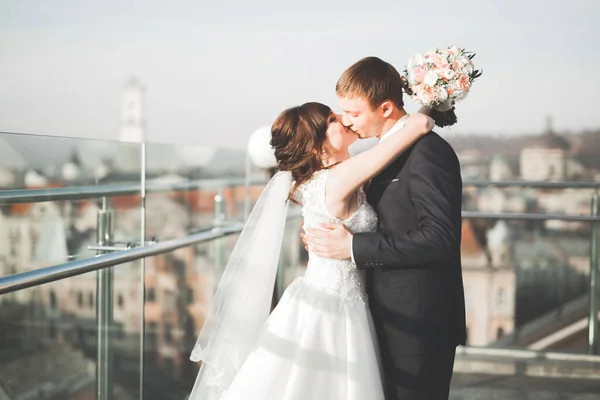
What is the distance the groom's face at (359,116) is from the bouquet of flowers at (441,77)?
4.5 inches

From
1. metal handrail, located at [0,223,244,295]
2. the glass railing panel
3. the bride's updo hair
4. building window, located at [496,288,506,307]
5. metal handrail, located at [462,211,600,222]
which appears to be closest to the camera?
metal handrail, located at [0,223,244,295]

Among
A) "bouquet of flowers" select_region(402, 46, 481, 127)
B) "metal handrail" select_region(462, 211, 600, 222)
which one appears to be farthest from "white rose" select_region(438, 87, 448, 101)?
"metal handrail" select_region(462, 211, 600, 222)

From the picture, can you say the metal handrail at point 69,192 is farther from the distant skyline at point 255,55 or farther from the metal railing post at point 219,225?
the distant skyline at point 255,55

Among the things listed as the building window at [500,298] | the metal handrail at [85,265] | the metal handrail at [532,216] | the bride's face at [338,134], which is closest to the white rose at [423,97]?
the bride's face at [338,134]

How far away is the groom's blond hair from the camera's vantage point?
1793mm

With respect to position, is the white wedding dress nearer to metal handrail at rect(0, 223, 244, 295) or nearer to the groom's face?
the groom's face

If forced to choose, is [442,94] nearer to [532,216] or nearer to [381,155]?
[381,155]

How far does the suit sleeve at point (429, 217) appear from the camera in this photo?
5.59 feet

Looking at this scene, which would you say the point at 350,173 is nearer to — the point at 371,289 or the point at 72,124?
the point at 371,289

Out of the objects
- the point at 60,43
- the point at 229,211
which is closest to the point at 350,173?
the point at 229,211

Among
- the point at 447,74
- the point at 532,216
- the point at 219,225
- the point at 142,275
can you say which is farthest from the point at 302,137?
the point at 532,216

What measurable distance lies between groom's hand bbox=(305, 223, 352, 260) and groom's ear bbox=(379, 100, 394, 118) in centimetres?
30

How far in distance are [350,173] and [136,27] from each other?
43384mm

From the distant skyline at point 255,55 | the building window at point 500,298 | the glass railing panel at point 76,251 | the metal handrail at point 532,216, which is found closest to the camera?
the glass railing panel at point 76,251
